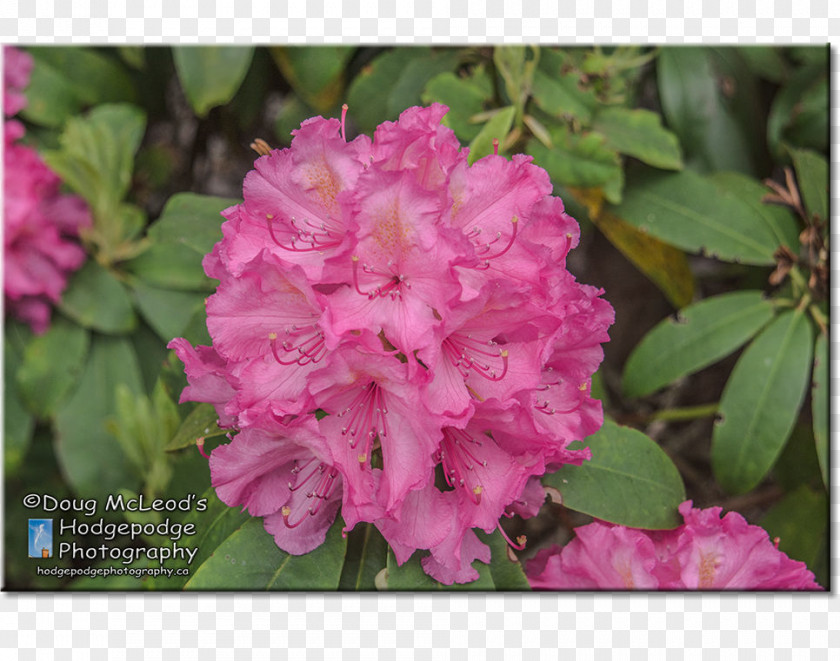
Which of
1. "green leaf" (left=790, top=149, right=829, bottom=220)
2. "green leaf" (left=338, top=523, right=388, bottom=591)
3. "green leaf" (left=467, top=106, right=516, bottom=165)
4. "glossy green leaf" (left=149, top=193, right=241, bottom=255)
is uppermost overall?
"green leaf" (left=467, top=106, right=516, bottom=165)

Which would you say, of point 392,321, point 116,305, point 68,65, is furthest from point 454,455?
point 68,65

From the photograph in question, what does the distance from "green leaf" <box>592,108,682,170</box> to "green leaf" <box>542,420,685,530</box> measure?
0.45 metres

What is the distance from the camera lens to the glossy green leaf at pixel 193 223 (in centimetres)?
107

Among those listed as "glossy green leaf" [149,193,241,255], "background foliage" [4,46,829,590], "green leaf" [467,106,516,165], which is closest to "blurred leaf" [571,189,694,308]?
"background foliage" [4,46,829,590]

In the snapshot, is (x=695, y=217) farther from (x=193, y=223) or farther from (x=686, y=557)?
(x=193, y=223)

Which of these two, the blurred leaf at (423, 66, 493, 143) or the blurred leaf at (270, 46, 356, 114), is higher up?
A: the blurred leaf at (270, 46, 356, 114)

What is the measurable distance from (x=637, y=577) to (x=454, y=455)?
0.30m

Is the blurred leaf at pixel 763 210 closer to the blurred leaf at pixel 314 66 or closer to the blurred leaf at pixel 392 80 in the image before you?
the blurred leaf at pixel 392 80

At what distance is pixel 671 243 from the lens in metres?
1.25

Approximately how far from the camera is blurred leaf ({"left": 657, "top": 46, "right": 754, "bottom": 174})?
4.49 feet

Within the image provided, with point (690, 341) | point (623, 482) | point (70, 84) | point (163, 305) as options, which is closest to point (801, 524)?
point (690, 341)

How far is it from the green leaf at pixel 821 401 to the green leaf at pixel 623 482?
0.94ft

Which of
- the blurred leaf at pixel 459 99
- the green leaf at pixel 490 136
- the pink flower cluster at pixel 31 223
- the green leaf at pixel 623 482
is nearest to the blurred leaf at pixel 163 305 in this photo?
the pink flower cluster at pixel 31 223

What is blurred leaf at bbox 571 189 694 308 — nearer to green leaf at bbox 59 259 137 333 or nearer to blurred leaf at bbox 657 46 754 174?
blurred leaf at bbox 657 46 754 174
